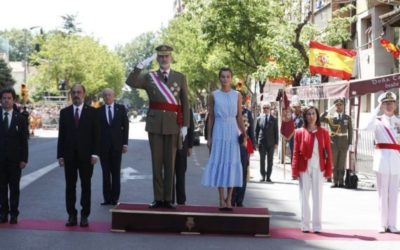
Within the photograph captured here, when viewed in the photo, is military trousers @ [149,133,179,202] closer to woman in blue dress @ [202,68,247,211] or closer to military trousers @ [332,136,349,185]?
woman in blue dress @ [202,68,247,211]

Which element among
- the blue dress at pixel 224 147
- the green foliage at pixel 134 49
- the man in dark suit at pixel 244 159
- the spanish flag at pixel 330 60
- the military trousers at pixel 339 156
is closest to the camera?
the blue dress at pixel 224 147

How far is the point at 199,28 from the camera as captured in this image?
33.5 m

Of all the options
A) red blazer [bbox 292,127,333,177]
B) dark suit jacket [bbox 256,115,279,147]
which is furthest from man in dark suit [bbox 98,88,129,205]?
dark suit jacket [bbox 256,115,279,147]

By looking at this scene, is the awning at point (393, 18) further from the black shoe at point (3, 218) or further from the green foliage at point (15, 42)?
the green foliage at point (15, 42)

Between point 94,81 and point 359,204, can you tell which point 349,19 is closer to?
point 359,204

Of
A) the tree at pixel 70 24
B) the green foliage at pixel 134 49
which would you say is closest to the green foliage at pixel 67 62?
the tree at pixel 70 24

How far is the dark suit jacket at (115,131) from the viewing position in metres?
12.5

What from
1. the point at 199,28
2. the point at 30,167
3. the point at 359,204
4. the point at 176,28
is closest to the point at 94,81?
the point at 176,28

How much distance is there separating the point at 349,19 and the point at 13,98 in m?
22.2

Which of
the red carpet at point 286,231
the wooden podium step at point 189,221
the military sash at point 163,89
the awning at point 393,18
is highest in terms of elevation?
the awning at point 393,18

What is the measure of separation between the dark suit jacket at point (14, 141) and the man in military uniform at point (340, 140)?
8.99 metres

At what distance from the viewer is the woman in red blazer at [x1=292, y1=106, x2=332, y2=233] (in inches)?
392

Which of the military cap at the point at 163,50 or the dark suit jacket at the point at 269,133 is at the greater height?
the military cap at the point at 163,50

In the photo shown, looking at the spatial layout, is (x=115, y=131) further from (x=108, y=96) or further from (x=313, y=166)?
(x=313, y=166)
